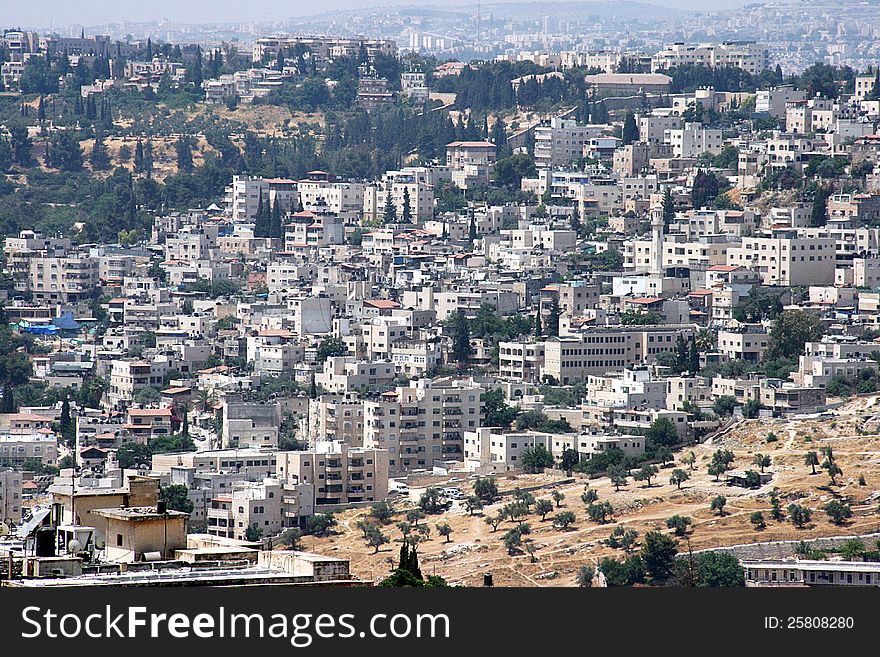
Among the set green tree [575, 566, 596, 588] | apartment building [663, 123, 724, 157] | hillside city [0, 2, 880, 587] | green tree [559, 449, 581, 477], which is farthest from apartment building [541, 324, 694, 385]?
apartment building [663, 123, 724, 157]

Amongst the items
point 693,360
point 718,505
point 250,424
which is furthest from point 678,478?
point 250,424

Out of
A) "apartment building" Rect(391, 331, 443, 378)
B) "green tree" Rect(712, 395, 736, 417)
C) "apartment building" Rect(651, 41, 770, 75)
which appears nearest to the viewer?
"green tree" Rect(712, 395, 736, 417)

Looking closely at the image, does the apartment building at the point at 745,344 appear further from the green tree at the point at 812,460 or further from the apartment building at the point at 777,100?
the apartment building at the point at 777,100

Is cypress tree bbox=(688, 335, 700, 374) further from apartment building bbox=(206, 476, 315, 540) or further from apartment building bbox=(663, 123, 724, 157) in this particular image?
apartment building bbox=(663, 123, 724, 157)

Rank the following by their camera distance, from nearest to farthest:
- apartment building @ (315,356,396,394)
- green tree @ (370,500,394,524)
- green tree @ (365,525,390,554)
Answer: green tree @ (365,525,390,554)
green tree @ (370,500,394,524)
apartment building @ (315,356,396,394)

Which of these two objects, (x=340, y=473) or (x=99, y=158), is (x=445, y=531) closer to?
(x=340, y=473)

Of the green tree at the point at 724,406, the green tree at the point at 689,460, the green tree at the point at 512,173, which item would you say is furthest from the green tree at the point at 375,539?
the green tree at the point at 512,173
